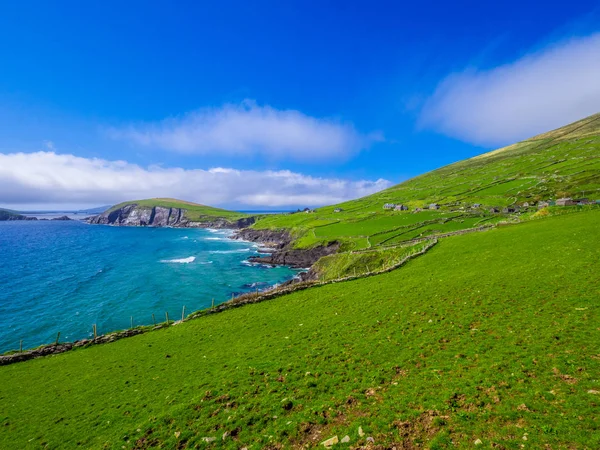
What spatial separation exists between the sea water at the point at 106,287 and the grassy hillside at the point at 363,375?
102 ft

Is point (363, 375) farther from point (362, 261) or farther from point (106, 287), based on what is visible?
point (106, 287)

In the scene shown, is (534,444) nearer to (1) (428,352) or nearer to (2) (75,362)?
(1) (428,352)

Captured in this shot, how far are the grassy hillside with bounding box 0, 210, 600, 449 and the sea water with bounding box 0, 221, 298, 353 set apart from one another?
3107cm

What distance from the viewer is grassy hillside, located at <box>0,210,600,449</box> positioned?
11.7 metres

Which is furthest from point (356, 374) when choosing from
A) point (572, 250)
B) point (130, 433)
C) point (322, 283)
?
point (572, 250)

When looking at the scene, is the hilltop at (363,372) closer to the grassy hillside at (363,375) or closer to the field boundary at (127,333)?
the grassy hillside at (363,375)

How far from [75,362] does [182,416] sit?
21.1m

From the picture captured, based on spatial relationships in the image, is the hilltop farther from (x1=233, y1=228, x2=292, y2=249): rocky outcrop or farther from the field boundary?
(x1=233, y1=228, x2=292, y2=249): rocky outcrop

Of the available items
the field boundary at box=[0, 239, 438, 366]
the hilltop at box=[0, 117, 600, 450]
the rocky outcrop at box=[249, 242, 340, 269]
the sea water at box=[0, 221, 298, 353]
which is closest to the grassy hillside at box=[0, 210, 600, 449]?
the hilltop at box=[0, 117, 600, 450]

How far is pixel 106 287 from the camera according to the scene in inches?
3273

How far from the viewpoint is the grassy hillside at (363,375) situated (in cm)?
1172

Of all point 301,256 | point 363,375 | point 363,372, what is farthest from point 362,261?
point 363,375

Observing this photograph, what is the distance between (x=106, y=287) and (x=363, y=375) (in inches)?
3641

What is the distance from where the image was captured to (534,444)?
957 cm
